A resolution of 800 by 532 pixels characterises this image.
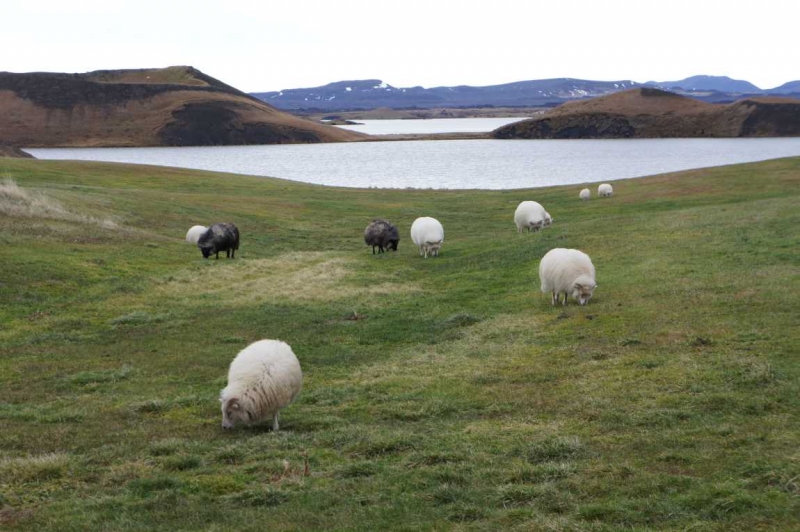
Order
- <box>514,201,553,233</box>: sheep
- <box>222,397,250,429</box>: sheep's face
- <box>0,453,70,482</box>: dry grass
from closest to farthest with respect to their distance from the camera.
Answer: <box>0,453,70,482</box>: dry grass
<box>222,397,250,429</box>: sheep's face
<box>514,201,553,233</box>: sheep

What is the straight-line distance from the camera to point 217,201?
2019 inches

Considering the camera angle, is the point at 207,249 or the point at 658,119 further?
the point at 658,119

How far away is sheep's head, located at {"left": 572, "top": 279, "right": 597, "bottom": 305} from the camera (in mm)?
20250


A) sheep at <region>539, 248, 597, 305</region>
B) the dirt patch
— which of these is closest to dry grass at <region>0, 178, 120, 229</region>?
sheep at <region>539, 248, 597, 305</region>

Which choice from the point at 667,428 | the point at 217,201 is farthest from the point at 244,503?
the point at 217,201

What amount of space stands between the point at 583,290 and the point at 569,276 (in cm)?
51

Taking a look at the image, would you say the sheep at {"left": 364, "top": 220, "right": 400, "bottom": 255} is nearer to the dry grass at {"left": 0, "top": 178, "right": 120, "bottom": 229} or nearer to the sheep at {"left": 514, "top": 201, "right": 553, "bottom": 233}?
the sheep at {"left": 514, "top": 201, "right": 553, "bottom": 233}

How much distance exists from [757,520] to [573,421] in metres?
4.20

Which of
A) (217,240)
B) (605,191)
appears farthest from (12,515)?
(605,191)

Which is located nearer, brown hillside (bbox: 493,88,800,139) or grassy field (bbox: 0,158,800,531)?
grassy field (bbox: 0,158,800,531)

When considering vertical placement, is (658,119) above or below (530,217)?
above

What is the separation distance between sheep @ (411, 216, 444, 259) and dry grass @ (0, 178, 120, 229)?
13224 mm

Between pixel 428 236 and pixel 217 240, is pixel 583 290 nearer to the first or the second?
pixel 428 236

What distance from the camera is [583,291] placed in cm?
2033
